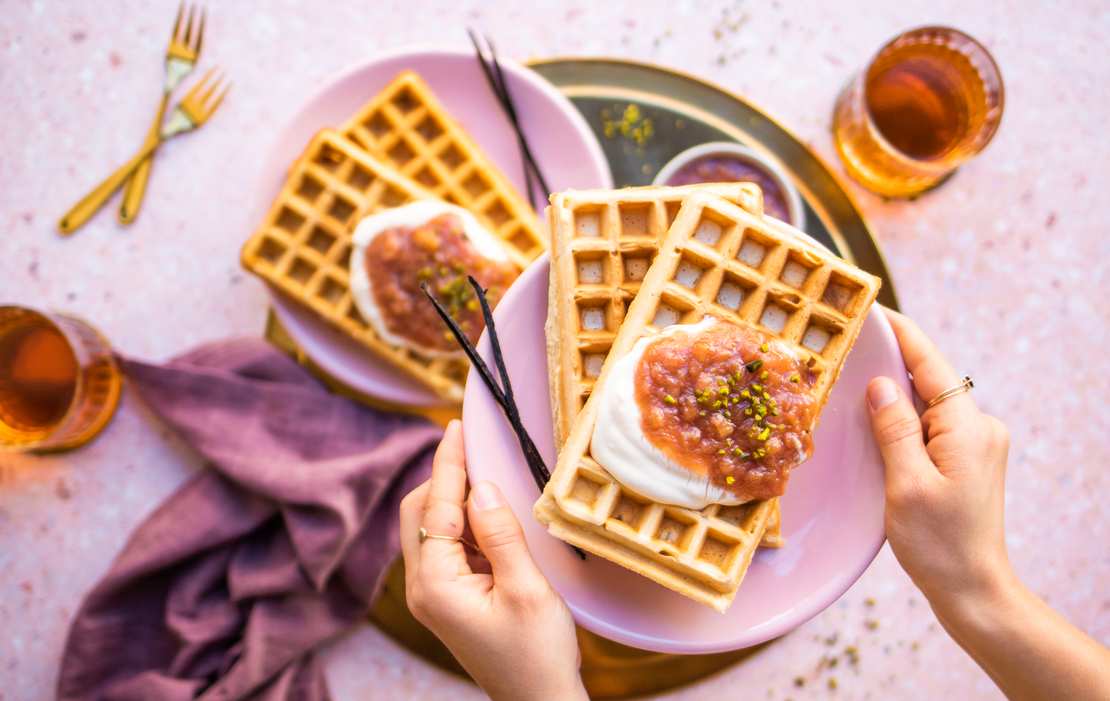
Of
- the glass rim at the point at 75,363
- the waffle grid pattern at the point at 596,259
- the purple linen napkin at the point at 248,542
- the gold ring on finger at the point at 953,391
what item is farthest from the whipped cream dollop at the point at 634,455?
the glass rim at the point at 75,363

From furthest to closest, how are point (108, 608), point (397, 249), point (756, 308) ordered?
point (108, 608) < point (397, 249) < point (756, 308)

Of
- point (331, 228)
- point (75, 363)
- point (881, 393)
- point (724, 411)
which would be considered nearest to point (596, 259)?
point (724, 411)

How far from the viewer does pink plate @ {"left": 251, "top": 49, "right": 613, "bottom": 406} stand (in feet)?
8.31

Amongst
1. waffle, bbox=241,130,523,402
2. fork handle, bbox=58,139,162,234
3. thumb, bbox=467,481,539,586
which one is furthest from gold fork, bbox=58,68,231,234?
thumb, bbox=467,481,539,586

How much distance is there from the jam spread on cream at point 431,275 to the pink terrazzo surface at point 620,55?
2.08 feet

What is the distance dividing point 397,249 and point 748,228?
3.37 feet

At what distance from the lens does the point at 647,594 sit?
6.32 feet

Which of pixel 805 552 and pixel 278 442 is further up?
pixel 805 552

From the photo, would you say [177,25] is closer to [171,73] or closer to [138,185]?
[171,73]

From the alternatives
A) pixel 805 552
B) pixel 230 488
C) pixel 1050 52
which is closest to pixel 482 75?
pixel 230 488

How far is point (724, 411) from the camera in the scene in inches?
65.6

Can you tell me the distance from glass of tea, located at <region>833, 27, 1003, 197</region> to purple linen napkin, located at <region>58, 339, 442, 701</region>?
5.46 ft

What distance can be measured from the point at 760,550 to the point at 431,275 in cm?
118

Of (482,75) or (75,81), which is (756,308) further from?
(75,81)
